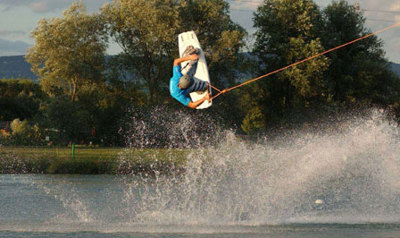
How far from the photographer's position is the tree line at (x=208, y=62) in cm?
3806

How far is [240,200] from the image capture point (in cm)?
1536

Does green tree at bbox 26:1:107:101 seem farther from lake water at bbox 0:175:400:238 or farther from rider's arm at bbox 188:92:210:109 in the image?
rider's arm at bbox 188:92:210:109

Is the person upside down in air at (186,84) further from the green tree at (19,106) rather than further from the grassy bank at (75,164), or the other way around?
the green tree at (19,106)

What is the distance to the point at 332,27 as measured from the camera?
43.8 meters

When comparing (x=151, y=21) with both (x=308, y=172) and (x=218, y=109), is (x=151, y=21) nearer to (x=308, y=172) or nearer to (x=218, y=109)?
(x=218, y=109)

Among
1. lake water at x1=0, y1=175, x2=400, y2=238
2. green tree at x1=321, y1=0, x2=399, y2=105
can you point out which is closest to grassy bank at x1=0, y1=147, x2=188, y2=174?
lake water at x1=0, y1=175, x2=400, y2=238

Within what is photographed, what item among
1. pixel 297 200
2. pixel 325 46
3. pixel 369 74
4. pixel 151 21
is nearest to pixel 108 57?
pixel 151 21

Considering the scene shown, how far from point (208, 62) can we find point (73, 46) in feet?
30.4

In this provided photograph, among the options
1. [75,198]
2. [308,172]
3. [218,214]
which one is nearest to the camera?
[218,214]

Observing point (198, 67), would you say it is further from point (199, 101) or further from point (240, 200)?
point (240, 200)

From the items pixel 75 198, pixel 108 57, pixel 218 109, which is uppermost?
pixel 108 57

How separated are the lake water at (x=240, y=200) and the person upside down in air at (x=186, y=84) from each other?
93.1 inches

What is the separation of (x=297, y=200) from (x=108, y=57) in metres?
28.3

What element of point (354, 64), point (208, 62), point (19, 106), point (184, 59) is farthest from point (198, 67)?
point (19, 106)
